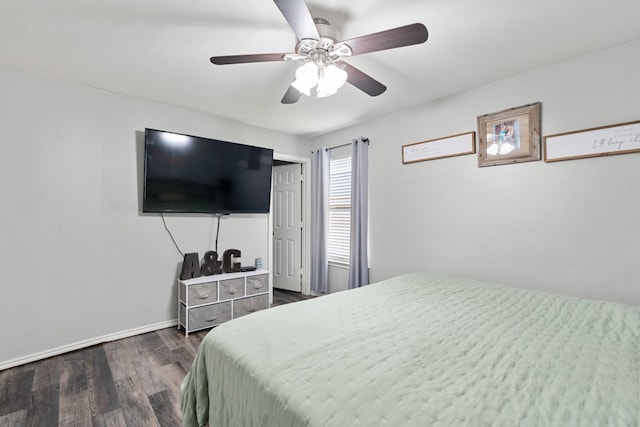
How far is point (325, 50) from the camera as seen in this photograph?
1.73 m

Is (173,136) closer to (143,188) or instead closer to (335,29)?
(143,188)

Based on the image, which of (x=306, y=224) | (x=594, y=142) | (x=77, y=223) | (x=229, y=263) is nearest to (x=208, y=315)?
(x=229, y=263)

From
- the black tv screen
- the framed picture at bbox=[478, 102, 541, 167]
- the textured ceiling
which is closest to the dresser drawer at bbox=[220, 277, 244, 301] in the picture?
the black tv screen

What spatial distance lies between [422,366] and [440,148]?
7.90ft

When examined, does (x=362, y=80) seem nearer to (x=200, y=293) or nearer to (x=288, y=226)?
(x=200, y=293)

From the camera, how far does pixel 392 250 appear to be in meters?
→ 3.36

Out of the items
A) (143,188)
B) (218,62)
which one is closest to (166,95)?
(143,188)

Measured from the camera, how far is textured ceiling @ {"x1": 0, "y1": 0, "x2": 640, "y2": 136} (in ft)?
5.46

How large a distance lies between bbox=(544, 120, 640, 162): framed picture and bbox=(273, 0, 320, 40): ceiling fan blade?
2031 millimetres

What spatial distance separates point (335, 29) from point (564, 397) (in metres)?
2.02

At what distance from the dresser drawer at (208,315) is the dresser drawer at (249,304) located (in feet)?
0.32

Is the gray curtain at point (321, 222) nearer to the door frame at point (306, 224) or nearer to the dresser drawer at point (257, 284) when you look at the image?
the door frame at point (306, 224)

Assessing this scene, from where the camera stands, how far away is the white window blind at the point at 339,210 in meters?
3.96

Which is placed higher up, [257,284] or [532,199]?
[532,199]
